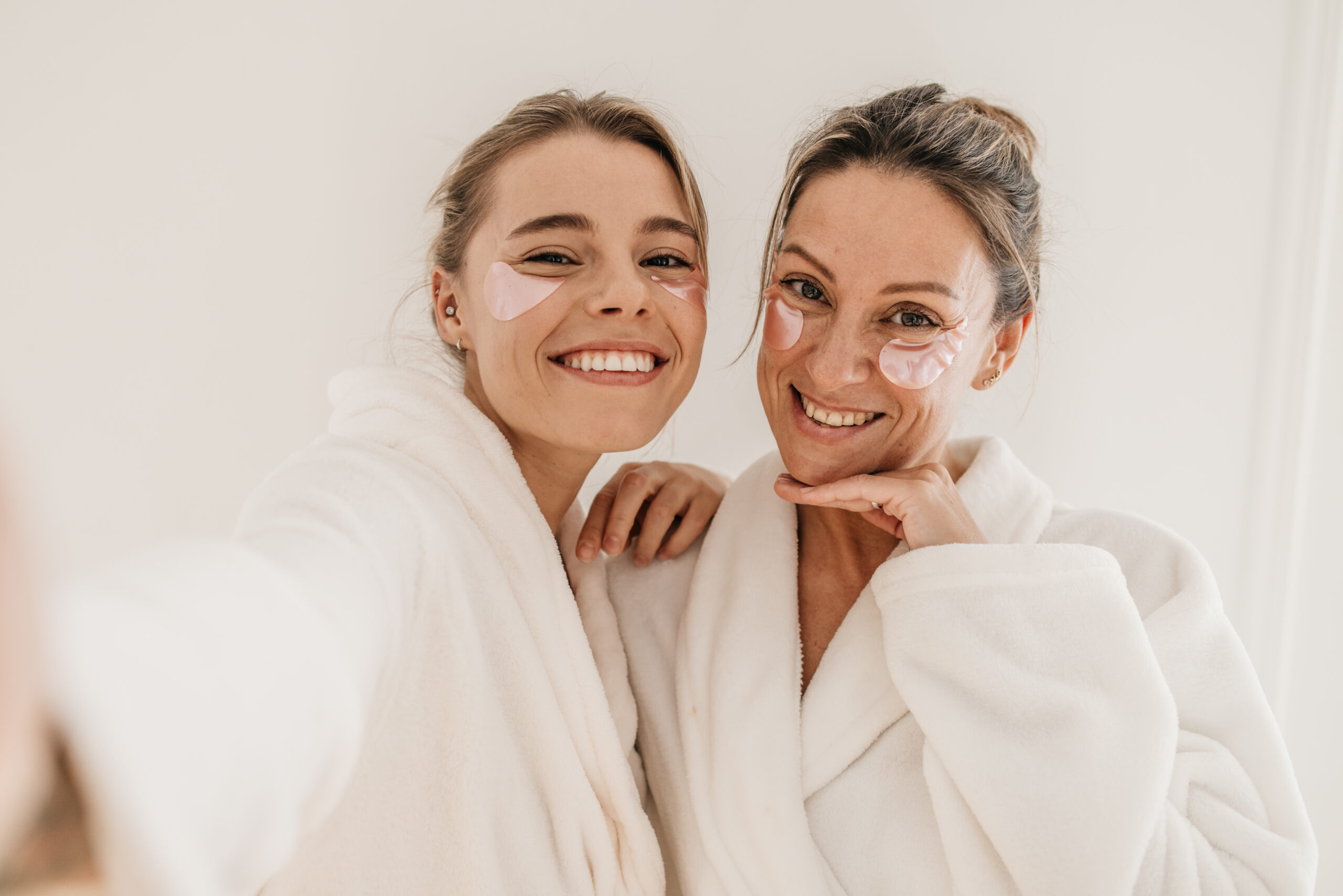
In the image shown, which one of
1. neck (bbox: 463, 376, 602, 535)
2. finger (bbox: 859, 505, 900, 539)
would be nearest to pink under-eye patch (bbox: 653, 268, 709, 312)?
neck (bbox: 463, 376, 602, 535)

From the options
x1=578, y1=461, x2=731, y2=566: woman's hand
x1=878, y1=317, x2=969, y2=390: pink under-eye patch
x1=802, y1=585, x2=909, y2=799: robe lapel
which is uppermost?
x1=878, y1=317, x2=969, y2=390: pink under-eye patch

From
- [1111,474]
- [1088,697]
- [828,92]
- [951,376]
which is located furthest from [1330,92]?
[1088,697]

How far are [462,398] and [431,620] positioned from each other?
0.28m

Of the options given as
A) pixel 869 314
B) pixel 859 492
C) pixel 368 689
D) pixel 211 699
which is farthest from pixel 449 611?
pixel 869 314

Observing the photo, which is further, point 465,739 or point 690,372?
point 690,372

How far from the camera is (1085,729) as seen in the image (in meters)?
0.91

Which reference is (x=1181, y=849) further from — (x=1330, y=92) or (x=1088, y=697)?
(x=1330, y=92)

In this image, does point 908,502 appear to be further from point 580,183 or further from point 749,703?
point 580,183

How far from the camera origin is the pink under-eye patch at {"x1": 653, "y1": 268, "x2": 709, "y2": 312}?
112cm

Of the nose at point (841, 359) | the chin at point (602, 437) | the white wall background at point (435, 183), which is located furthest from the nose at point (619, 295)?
the white wall background at point (435, 183)

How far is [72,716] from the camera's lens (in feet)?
1.08

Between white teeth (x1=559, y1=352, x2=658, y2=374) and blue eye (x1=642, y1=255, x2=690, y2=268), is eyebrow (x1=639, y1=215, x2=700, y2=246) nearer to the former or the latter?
blue eye (x1=642, y1=255, x2=690, y2=268)

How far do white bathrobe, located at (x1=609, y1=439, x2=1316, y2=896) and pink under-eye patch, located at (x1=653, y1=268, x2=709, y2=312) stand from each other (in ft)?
1.27

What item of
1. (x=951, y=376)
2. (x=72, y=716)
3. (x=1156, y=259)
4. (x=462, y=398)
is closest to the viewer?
(x=72, y=716)
